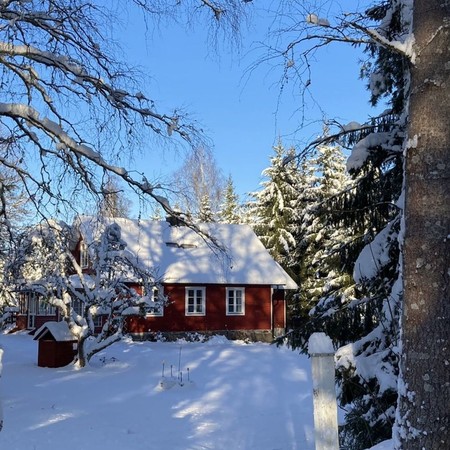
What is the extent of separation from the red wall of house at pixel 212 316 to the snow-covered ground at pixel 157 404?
6.34 meters

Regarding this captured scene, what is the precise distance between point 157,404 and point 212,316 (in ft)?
50.0

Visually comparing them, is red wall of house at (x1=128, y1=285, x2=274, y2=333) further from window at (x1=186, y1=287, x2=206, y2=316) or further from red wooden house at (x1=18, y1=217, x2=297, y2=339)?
window at (x1=186, y1=287, x2=206, y2=316)

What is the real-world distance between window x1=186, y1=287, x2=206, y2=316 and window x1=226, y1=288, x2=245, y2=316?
1284 millimetres

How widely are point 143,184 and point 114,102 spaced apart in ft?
3.39

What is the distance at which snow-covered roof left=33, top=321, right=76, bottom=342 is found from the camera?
1683 cm

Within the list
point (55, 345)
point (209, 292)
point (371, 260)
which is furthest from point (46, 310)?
point (371, 260)

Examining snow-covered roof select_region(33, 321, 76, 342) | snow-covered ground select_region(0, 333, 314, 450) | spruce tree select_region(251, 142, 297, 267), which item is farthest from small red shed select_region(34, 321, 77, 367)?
spruce tree select_region(251, 142, 297, 267)

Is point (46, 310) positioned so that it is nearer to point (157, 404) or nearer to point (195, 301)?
point (195, 301)

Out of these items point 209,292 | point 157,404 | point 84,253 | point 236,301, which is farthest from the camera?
point 236,301

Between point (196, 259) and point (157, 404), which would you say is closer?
point (157, 404)

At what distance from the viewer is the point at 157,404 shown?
37.6 feet

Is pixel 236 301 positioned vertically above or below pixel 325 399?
below

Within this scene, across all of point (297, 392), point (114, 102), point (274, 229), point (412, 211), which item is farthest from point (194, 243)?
point (412, 211)

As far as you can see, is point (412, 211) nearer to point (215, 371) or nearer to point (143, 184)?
point (143, 184)
